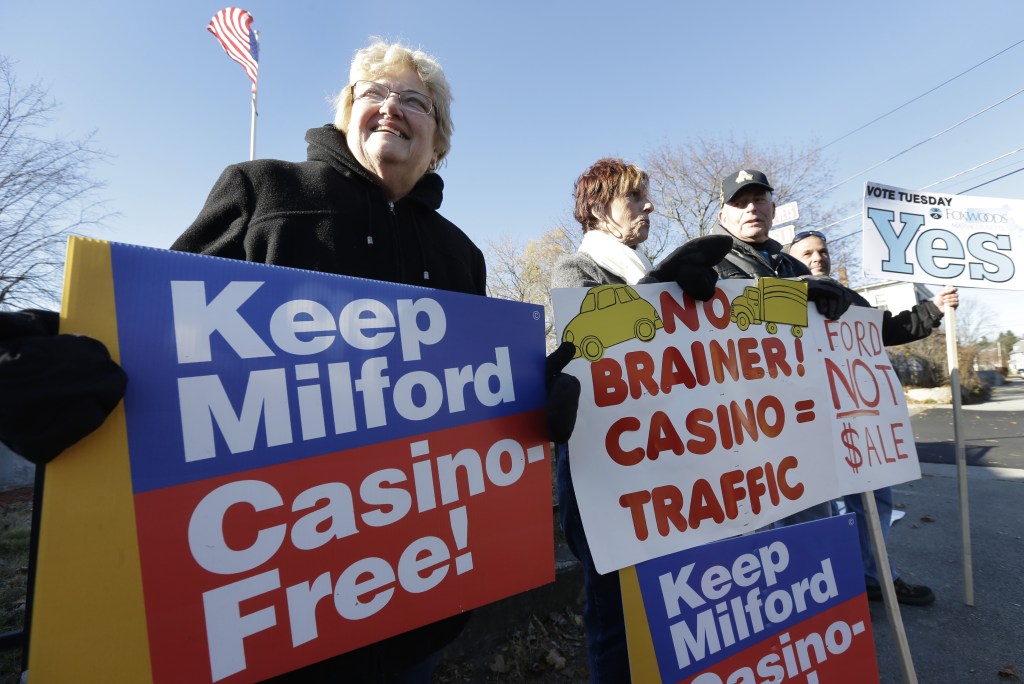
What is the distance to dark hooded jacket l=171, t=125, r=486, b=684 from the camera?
1.21 m

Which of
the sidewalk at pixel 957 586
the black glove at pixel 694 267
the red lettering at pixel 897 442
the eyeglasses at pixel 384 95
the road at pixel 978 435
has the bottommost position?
the road at pixel 978 435

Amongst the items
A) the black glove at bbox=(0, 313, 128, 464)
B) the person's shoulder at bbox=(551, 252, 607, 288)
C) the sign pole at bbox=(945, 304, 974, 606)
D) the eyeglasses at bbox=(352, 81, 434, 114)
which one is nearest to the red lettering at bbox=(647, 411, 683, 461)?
the person's shoulder at bbox=(551, 252, 607, 288)

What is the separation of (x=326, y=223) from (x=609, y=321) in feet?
2.95

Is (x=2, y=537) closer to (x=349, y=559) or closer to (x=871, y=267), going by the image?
(x=349, y=559)

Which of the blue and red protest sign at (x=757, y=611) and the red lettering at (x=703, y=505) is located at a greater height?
the red lettering at (x=703, y=505)

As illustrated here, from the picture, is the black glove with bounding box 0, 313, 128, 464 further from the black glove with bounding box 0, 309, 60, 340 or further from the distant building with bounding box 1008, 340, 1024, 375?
the distant building with bounding box 1008, 340, 1024, 375

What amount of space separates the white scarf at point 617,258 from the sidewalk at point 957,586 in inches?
92.2

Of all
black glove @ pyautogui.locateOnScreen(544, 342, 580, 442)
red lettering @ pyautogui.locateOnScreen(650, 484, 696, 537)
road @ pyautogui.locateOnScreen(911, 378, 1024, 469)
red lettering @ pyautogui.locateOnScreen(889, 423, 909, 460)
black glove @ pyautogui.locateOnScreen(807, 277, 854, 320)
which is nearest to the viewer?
black glove @ pyautogui.locateOnScreen(544, 342, 580, 442)

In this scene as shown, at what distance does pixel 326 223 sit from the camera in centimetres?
130

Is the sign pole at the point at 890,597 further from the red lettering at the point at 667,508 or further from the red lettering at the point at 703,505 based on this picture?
the red lettering at the point at 667,508

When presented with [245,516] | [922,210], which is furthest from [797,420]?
[922,210]

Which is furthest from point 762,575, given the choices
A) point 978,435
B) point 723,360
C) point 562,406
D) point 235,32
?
point 235,32

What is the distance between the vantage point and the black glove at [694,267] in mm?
1699

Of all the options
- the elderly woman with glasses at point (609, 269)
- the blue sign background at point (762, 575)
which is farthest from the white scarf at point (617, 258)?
the blue sign background at point (762, 575)
